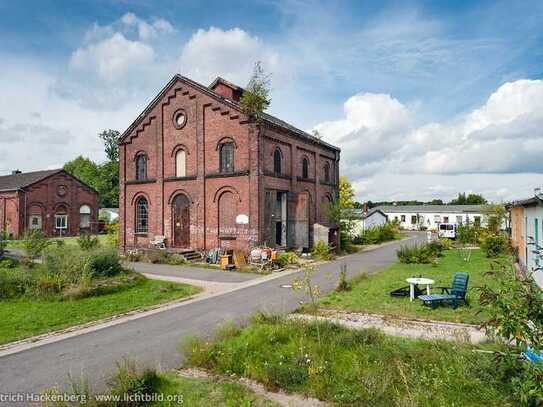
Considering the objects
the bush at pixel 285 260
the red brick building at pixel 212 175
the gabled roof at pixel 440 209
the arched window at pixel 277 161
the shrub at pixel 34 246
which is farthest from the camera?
the gabled roof at pixel 440 209

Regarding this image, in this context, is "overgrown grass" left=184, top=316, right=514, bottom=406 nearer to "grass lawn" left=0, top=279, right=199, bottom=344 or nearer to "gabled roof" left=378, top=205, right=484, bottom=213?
"grass lawn" left=0, top=279, right=199, bottom=344

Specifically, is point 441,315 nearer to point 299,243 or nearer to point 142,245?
point 299,243

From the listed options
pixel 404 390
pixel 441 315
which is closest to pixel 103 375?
pixel 404 390

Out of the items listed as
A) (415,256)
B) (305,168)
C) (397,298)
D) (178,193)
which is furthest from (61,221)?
(397,298)

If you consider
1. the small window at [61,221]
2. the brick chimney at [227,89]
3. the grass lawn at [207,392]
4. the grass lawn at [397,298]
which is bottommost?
the grass lawn at [207,392]

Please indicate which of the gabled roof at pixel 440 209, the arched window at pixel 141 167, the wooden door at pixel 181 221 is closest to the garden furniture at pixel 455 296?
the wooden door at pixel 181 221

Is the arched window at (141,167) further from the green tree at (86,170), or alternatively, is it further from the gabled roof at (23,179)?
the green tree at (86,170)

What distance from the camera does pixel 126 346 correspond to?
7852 mm

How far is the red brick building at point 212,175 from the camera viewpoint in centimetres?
2130

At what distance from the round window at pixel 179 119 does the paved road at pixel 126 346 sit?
570 inches

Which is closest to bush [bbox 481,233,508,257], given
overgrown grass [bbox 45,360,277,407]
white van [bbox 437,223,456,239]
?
white van [bbox 437,223,456,239]

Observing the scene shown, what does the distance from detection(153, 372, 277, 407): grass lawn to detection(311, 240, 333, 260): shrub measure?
59.7 ft

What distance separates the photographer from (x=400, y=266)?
19.6 m

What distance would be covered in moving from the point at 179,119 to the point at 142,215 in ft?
24.5
